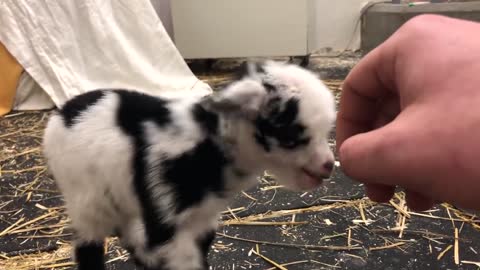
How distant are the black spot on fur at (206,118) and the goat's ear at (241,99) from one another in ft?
0.15

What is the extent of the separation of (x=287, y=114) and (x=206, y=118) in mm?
182

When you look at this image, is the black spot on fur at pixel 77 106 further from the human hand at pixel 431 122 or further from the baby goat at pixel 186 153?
the human hand at pixel 431 122

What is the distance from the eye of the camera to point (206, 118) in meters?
Result: 1.12

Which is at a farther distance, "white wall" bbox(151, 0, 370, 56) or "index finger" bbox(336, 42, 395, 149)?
"white wall" bbox(151, 0, 370, 56)

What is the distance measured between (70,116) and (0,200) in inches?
41.9

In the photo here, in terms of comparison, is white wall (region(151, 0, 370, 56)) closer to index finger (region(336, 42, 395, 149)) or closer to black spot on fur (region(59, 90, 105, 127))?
black spot on fur (region(59, 90, 105, 127))

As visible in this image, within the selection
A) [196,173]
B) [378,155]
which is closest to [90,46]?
[196,173]

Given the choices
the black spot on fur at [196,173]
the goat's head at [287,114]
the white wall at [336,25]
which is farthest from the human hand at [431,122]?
the white wall at [336,25]

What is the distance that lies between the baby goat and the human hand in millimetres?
260

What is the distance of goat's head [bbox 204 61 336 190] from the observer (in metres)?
1.04

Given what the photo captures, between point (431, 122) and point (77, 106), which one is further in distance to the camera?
point (77, 106)

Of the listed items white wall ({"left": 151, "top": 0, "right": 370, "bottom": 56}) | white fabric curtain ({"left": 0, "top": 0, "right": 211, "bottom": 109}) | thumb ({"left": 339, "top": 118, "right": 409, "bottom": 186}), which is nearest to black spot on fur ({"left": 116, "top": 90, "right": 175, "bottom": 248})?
thumb ({"left": 339, "top": 118, "right": 409, "bottom": 186})

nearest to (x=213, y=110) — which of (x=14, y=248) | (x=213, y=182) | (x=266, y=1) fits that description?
(x=213, y=182)

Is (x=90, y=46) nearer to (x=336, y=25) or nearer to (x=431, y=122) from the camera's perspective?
(x=336, y=25)
